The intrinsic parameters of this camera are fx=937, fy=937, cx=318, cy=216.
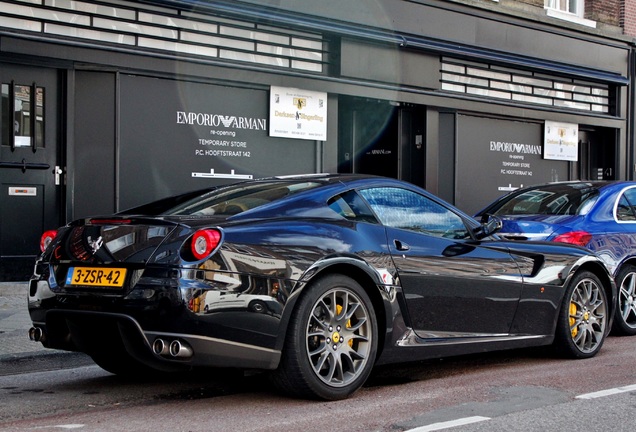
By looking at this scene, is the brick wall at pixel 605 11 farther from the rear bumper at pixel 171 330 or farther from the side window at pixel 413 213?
the rear bumper at pixel 171 330

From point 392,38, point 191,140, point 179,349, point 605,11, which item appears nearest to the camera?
point 179,349

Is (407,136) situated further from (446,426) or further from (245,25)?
(446,426)

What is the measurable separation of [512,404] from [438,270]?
109 centimetres

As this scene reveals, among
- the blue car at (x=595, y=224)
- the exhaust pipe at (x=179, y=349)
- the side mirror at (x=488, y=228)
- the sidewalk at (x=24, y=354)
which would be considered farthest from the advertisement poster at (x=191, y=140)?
the exhaust pipe at (x=179, y=349)

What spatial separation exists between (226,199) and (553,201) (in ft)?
15.0

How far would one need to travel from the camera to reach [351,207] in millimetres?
6184

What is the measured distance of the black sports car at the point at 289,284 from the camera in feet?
17.1

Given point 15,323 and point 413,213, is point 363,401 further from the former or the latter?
point 15,323

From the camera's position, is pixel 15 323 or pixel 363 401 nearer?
pixel 363 401

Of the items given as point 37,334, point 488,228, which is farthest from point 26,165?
point 488,228

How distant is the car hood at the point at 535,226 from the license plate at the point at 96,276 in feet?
14.6

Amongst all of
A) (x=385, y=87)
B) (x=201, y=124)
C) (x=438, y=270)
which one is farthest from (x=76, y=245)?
(x=385, y=87)

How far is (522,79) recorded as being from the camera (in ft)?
59.5

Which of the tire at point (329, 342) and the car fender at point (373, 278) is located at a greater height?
the car fender at point (373, 278)
